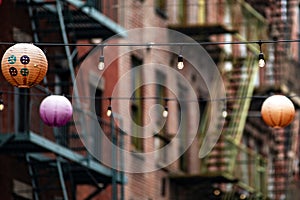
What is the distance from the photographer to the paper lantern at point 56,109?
109ft

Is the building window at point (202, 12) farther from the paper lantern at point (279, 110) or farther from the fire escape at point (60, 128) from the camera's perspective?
the paper lantern at point (279, 110)

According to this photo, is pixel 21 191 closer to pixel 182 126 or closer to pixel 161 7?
pixel 161 7

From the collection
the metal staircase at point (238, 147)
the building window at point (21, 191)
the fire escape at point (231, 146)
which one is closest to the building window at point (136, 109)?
the fire escape at point (231, 146)

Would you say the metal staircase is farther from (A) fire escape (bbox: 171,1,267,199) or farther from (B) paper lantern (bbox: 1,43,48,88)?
(B) paper lantern (bbox: 1,43,48,88)

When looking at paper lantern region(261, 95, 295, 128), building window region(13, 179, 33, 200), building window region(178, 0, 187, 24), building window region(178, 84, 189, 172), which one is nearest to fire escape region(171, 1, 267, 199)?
building window region(178, 84, 189, 172)

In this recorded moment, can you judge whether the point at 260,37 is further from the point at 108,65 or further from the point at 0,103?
the point at 0,103

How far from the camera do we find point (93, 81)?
42.3 m

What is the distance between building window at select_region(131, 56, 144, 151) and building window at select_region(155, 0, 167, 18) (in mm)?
1743

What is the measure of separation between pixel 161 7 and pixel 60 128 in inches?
371

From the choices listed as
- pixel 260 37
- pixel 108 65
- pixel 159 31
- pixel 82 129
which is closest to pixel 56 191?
pixel 82 129

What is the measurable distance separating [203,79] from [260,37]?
2.57 meters

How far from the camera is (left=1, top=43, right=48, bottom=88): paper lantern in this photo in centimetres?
3017

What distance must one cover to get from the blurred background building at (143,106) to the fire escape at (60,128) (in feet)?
0.09

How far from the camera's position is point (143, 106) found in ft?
149
